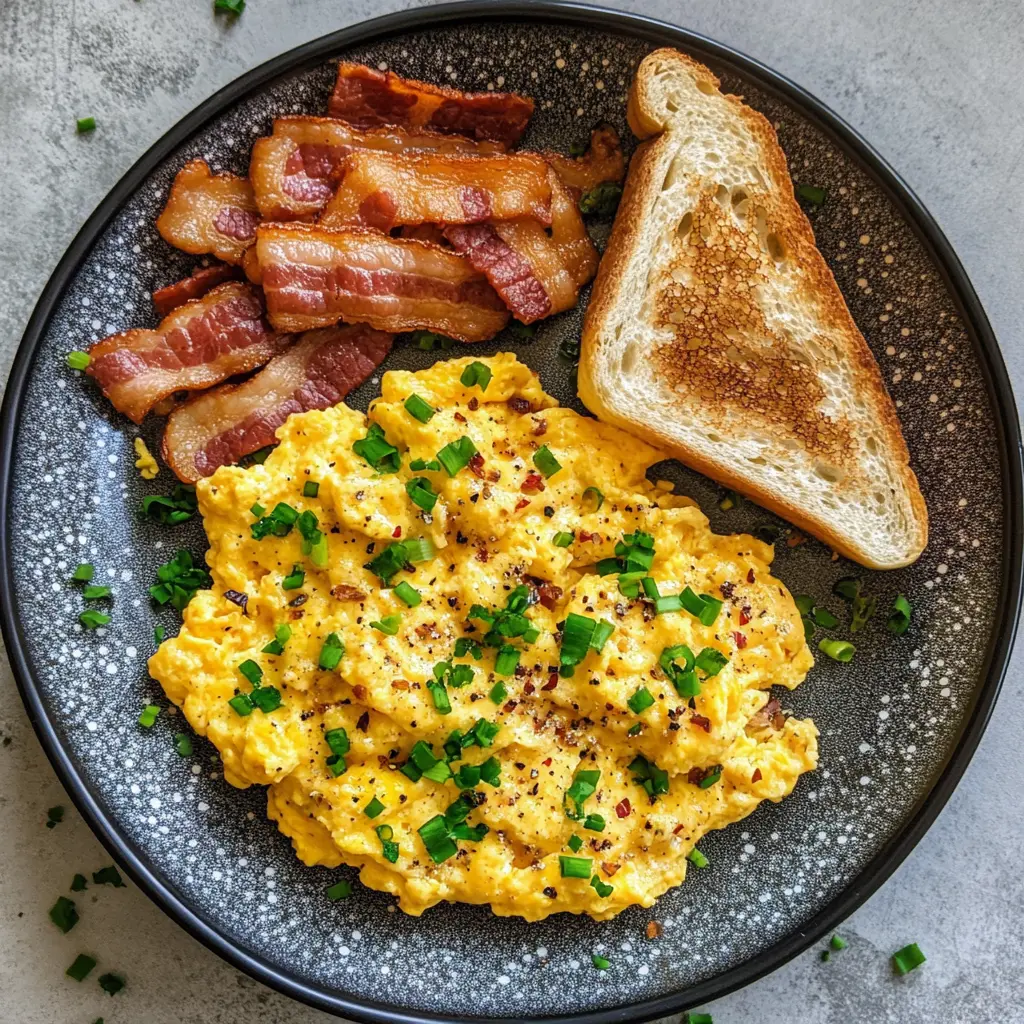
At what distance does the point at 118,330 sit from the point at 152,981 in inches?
81.9

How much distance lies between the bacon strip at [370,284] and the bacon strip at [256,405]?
0.11 meters

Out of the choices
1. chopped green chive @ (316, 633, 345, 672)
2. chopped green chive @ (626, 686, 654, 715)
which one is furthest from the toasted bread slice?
chopped green chive @ (316, 633, 345, 672)

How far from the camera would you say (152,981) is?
109 inches

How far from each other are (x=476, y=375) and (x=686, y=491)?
2.53 ft

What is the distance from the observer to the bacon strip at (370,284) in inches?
97.1

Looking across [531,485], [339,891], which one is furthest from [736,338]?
[339,891]

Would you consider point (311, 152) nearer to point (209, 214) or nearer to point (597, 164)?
point (209, 214)

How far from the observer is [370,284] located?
2.51 meters

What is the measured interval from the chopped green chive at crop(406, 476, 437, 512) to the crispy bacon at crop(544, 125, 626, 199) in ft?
3.38

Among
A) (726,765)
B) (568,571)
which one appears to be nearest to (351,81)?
(568,571)

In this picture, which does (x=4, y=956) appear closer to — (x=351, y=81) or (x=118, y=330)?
(x=118, y=330)

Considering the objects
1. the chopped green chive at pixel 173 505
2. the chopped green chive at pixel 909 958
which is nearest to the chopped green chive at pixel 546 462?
the chopped green chive at pixel 173 505

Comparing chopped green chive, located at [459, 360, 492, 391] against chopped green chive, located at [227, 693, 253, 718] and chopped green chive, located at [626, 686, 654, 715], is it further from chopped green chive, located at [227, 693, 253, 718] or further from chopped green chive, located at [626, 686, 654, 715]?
chopped green chive, located at [227, 693, 253, 718]

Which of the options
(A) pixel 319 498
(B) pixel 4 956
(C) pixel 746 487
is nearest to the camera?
(A) pixel 319 498
